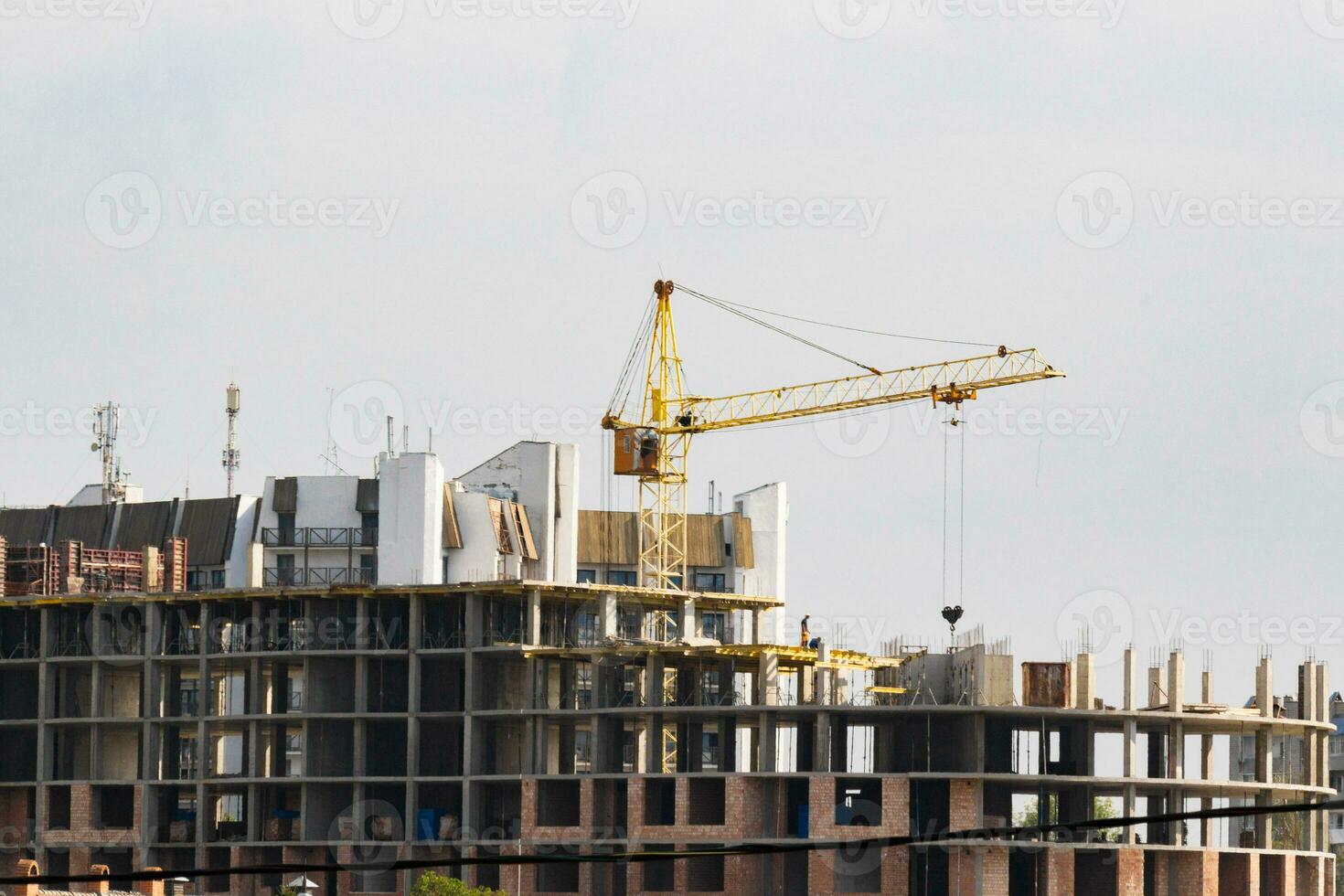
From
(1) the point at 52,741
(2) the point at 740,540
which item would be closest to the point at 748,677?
(2) the point at 740,540

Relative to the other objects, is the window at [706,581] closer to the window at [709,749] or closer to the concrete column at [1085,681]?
the window at [709,749]

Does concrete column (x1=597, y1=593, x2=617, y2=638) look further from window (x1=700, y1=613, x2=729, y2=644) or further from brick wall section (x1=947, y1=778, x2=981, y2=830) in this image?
brick wall section (x1=947, y1=778, x2=981, y2=830)

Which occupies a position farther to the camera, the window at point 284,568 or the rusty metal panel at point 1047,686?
the window at point 284,568

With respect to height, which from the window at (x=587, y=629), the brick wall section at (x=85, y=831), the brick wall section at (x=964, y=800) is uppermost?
the window at (x=587, y=629)

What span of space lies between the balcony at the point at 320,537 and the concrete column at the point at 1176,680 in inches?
2231

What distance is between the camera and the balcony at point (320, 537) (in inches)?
6097

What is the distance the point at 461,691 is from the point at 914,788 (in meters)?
29.6

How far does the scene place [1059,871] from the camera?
11881cm

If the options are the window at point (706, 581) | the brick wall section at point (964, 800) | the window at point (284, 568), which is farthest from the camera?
the window at point (706, 581)

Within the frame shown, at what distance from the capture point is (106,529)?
527 feet

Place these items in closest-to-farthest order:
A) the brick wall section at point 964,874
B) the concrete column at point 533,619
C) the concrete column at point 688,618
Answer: the brick wall section at point 964,874
the concrete column at point 533,619
the concrete column at point 688,618

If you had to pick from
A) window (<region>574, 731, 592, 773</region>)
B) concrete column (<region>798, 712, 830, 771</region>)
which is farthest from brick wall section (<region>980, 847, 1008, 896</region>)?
window (<region>574, 731, 592, 773</region>)

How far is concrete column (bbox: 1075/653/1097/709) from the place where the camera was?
404ft

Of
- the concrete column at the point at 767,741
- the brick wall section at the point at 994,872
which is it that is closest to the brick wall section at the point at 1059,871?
the brick wall section at the point at 994,872
